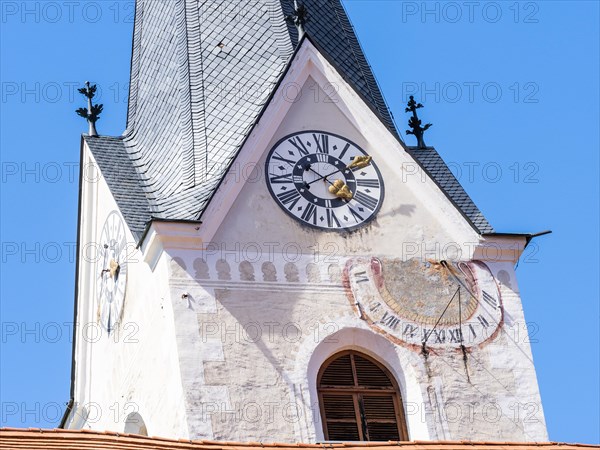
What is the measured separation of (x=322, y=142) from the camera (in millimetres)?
22609

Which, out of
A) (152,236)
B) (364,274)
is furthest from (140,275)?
(364,274)

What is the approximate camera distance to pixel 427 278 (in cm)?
2186

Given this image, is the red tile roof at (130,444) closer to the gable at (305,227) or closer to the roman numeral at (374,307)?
the roman numeral at (374,307)

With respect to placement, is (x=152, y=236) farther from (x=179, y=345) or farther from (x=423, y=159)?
(x=423, y=159)

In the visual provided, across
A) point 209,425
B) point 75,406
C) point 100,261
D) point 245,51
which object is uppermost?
point 245,51

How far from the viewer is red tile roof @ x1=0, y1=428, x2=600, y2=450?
1655 cm

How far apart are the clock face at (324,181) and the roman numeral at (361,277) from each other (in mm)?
533

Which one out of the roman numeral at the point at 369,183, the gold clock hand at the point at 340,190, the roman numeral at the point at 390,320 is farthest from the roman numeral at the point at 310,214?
A: the roman numeral at the point at 390,320

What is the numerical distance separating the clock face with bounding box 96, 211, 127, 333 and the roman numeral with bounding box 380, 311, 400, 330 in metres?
2.91

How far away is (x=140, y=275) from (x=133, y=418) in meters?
1.46

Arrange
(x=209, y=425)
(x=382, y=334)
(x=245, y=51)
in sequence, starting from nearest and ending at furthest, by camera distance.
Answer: (x=209, y=425), (x=382, y=334), (x=245, y=51)

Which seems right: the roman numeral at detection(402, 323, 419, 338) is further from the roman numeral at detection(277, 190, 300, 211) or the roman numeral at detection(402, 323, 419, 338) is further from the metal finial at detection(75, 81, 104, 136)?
the metal finial at detection(75, 81, 104, 136)

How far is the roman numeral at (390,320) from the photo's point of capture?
21.4 metres

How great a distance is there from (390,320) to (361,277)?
0.55 m
